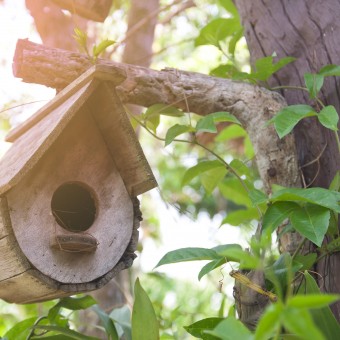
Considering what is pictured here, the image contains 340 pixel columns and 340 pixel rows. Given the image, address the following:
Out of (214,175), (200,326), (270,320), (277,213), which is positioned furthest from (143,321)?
(270,320)

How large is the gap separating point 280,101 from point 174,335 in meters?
0.81

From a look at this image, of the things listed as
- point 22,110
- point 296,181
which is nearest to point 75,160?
point 296,181

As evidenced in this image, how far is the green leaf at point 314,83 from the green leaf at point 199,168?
342 mm

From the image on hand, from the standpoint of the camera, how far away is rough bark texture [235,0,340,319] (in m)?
1.70

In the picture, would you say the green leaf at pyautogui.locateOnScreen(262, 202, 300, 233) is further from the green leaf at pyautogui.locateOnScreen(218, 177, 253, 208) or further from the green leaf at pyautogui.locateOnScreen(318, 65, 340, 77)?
the green leaf at pyautogui.locateOnScreen(218, 177, 253, 208)

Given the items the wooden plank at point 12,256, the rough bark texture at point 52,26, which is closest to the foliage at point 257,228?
the wooden plank at point 12,256

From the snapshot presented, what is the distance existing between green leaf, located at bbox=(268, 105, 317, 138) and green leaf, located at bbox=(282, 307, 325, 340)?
77cm

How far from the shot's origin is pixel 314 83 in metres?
1.61

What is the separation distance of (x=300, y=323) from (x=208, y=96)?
1095 millimetres

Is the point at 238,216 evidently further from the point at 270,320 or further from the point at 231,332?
the point at 270,320

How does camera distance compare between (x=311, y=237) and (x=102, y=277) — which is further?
(x=102, y=277)

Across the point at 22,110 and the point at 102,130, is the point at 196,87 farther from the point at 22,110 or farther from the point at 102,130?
the point at 22,110

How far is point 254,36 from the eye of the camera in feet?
6.41

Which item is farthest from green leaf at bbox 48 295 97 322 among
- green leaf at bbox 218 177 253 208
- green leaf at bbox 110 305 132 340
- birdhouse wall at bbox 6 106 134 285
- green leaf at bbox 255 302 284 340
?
green leaf at bbox 255 302 284 340
